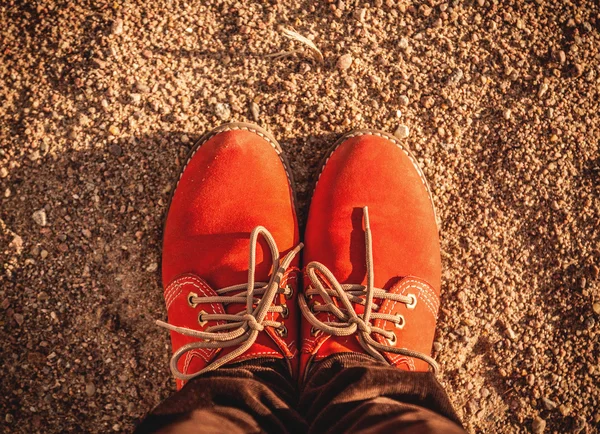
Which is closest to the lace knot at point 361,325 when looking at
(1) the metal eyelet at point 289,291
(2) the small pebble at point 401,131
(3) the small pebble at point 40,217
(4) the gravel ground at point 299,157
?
(1) the metal eyelet at point 289,291

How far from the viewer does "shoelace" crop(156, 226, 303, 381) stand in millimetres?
1261

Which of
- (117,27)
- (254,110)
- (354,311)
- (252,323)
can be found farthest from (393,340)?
(117,27)

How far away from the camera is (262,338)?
1.34m

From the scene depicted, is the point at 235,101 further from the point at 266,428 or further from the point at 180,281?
the point at 266,428

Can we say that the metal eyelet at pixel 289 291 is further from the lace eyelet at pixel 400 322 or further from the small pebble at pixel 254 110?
the small pebble at pixel 254 110

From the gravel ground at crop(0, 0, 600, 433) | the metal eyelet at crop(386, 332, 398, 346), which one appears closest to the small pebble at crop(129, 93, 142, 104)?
the gravel ground at crop(0, 0, 600, 433)

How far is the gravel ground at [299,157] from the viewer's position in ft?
4.97

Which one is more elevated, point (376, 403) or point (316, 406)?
point (376, 403)

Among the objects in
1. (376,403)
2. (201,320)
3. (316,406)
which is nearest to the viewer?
(376,403)

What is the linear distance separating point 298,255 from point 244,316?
303 mm

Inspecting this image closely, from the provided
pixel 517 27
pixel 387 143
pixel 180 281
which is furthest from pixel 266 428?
pixel 517 27

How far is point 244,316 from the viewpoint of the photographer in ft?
4.23

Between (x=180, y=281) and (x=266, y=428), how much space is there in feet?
1.74

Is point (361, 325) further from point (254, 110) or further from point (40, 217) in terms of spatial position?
point (40, 217)
